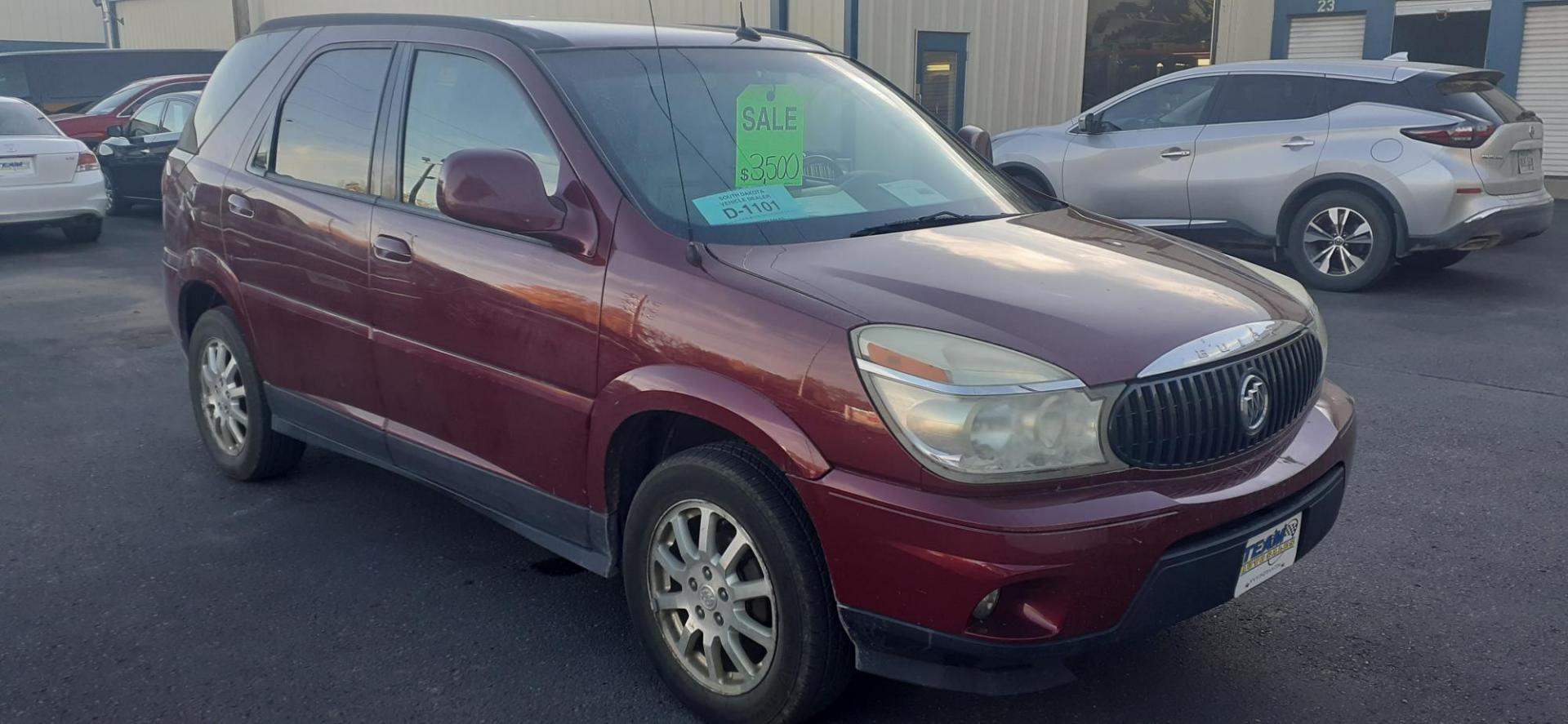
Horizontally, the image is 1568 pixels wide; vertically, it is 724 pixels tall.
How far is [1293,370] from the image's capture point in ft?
10.5

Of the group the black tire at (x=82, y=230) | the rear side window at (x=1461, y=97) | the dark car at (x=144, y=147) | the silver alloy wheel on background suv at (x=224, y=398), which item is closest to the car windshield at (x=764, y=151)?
the silver alloy wheel on background suv at (x=224, y=398)

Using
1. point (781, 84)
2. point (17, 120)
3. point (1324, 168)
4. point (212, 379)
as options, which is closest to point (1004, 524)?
point (781, 84)

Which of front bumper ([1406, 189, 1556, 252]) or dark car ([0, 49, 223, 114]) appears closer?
front bumper ([1406, 189, 1556, 252])

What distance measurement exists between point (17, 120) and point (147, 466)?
8.17 metres

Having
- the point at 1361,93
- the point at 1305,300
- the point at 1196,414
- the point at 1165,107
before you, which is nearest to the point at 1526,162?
the point at 1361,93

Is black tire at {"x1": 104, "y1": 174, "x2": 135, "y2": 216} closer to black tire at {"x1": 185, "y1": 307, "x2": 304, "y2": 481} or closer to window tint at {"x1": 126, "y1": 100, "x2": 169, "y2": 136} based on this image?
window tint at {"x1": 126, "y1": 100, "x2": 169, "y2": 136}

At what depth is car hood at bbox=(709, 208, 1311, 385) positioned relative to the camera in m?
2.80

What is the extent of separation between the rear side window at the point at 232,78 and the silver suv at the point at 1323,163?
18.9 ft

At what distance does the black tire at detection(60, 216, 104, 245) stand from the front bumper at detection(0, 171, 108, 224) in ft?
0.62

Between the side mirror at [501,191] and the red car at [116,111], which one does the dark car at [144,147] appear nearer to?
the red car at [116,111]

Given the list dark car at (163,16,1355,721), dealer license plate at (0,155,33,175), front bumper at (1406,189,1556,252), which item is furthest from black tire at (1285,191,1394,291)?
dealer license plate at (0,155,33,175)

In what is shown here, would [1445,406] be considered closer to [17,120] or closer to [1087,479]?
[1087,479]

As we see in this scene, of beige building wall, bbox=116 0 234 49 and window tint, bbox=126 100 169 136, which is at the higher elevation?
beige building wall, bbox=116 0 234 49

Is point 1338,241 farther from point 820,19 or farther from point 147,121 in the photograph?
point 147,121
